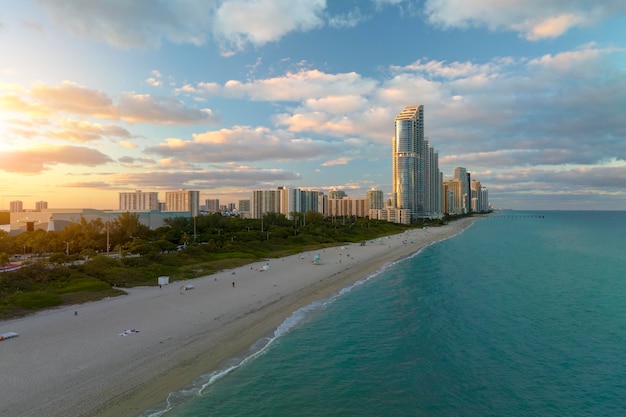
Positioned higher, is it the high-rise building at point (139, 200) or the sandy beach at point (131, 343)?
the high-rise building at point (139, 200)

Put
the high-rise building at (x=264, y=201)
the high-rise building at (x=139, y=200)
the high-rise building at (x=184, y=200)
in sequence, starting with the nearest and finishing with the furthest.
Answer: the high-rise building at (x=139, y=200), the high-rise building at (x=264, y=201), the high-rise building at (x=184, y=200)

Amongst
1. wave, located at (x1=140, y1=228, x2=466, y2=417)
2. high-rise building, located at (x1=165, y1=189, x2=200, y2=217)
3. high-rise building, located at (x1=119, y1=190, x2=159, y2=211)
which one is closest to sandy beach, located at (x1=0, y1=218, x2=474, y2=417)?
wave, located at (x1=140, y1=228, x2=466, y2=417)

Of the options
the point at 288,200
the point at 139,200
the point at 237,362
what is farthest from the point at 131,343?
the point at 139,200

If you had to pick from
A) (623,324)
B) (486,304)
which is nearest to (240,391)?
(486,304)

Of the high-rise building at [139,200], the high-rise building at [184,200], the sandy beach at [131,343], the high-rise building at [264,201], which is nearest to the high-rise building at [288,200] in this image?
the high-rise building at [264,201]

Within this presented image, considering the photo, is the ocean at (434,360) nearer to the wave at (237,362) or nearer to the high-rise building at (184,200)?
the wave at (237,362)

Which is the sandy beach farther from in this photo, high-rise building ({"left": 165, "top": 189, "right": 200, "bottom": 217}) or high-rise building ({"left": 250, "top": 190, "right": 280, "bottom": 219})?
high-rise building ({"left": 165, "top": 189, "right": 200, "bottom": 217})

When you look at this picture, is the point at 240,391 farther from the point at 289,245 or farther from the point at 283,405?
the point at 289,245
